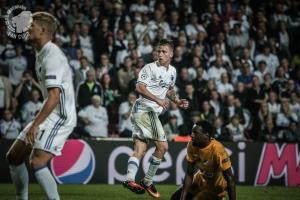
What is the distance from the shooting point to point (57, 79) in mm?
6988

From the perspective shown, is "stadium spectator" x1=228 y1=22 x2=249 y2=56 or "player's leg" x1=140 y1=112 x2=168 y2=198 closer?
"player's leg" x1=140 y1=112 x2=168 y2=198

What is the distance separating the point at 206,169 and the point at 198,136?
643 mm

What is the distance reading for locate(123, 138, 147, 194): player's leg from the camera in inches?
418

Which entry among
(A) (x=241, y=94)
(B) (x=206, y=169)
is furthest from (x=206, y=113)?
(B) (x=206, y=169)

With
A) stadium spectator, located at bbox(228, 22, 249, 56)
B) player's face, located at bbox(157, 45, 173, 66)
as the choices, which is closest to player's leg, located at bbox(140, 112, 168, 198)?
player's face, located at bbox(157, 45, 173, 66)

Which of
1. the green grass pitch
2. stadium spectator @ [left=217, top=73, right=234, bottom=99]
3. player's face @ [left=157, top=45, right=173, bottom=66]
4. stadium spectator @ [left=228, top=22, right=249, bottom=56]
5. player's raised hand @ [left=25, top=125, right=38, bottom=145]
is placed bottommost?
the green grass pitch

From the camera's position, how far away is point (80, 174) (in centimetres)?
1488

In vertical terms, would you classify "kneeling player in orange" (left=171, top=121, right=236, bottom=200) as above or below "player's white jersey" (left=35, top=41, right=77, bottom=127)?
below

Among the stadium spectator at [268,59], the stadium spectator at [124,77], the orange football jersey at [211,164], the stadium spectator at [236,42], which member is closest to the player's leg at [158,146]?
the orange football jersey at [211,164]

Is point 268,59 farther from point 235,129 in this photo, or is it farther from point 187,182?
point 187,182

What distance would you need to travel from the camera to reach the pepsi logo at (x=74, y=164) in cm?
1467

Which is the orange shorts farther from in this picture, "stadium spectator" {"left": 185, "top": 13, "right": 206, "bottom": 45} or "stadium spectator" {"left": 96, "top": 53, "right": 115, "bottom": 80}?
"stadium spectator" {"left": 185, "top": 13, "right": 206, "bottom": 45}

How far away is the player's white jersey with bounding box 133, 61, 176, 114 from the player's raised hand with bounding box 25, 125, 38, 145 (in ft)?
14.1

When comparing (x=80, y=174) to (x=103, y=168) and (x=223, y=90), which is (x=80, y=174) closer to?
(x=103, y=168)
